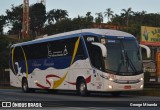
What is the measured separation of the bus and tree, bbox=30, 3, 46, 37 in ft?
393

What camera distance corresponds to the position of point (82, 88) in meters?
25.4

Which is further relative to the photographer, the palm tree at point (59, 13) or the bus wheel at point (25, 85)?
the palm tree at point (59, 13)

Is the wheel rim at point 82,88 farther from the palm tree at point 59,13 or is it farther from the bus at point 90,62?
the palm tree at point 59,13

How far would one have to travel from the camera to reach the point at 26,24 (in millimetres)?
119438

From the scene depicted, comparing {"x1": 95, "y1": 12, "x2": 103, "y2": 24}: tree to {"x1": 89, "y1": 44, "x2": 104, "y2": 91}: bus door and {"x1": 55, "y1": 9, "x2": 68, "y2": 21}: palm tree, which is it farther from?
{"x1": 89, "y1": 44, "x2": 104, "y2": 91}: bus door

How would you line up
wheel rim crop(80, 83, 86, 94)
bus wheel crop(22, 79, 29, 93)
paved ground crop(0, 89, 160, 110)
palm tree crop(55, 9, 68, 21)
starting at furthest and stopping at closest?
palm tree crop(55, 9, 68, 21)
bus wheel crop(22, 79, 29, 93)
wheel rim crop(80, 83, 86, 94)
paved ground crop(0, 89, 160, 110)

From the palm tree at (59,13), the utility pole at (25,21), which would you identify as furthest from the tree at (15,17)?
the utility pole at (25,21)

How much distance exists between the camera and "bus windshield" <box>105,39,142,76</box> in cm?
2352

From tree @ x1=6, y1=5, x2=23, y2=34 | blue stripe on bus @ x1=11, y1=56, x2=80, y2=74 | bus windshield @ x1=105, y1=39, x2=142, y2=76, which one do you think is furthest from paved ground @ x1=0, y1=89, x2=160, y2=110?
tree @ x1=6, y1=5, x2=23, y2=34

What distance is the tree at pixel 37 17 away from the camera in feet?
493

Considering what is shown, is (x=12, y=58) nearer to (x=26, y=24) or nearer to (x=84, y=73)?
(x=84, y=73)

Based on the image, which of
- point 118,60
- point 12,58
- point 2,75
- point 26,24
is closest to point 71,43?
point 118,60

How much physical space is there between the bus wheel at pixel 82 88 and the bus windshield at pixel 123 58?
88.5 inches

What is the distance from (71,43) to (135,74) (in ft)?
15.2
